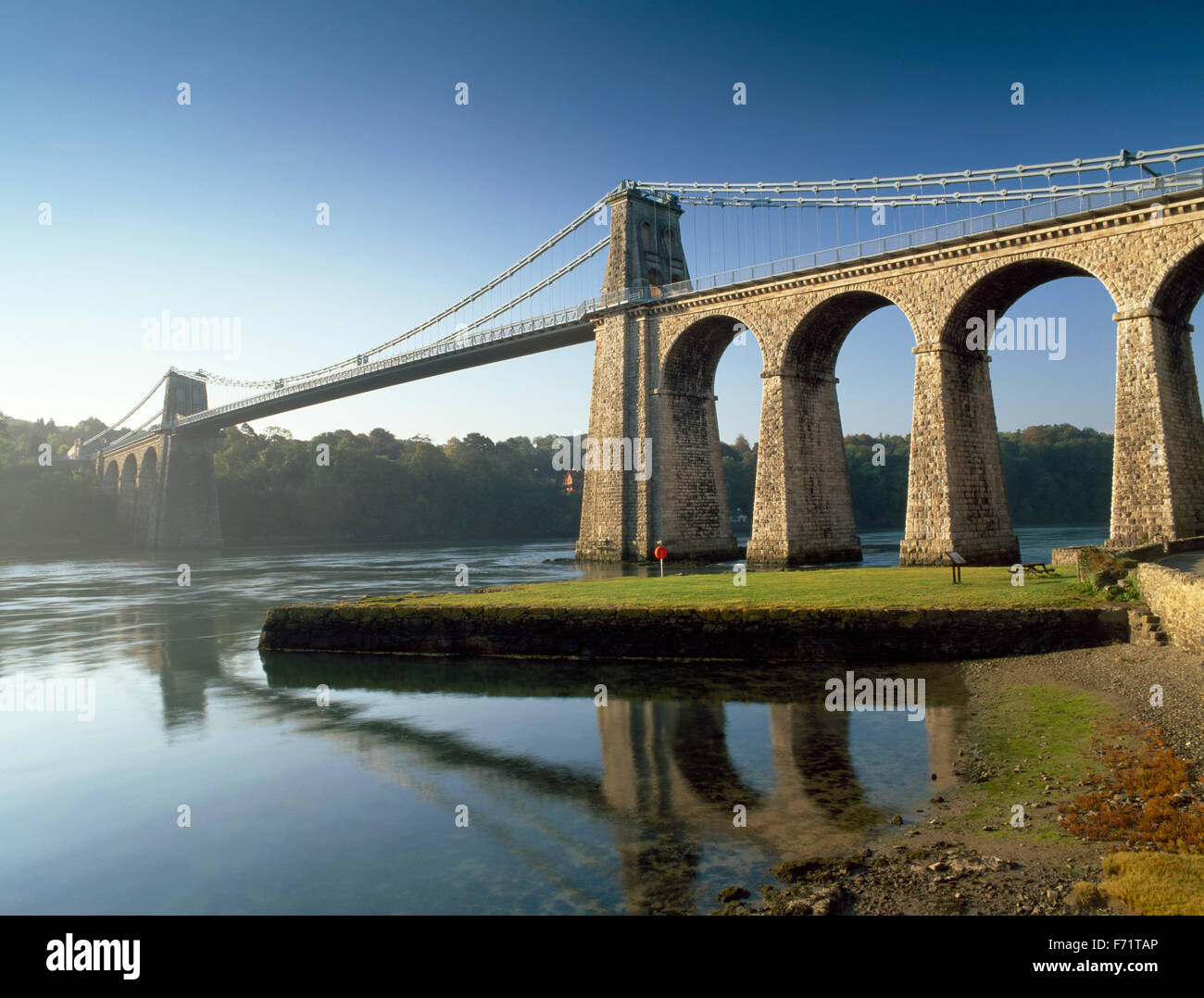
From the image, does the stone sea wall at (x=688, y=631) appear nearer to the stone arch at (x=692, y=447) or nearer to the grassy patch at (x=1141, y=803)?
the grassy patch at (x=1141, y=803)

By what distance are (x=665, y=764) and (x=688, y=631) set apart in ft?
18.3

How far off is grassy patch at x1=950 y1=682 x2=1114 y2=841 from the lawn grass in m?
3.43

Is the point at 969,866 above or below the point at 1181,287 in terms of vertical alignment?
below

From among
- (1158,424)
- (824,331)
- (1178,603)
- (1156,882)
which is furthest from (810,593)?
(824,331)

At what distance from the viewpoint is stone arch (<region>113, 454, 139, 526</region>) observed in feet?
262

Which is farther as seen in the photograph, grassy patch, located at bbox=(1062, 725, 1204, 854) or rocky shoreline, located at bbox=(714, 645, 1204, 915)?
grassy patch, located at bbox=(1062, 725, 1204, 854)

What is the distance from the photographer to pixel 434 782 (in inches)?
320

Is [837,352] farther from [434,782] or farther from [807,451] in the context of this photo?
[434,782]

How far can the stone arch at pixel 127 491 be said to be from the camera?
80000 millimetres

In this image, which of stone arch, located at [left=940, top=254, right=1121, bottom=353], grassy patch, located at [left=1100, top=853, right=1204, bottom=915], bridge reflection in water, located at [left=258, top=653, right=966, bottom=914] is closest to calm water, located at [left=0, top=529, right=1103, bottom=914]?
bridge reflection in water, located at [left=258, top=653, right=966, bottom=914]

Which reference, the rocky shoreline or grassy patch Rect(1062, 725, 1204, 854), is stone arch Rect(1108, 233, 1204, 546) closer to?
the rocky shoreline

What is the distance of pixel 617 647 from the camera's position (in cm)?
1410

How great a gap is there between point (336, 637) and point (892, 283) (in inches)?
796
